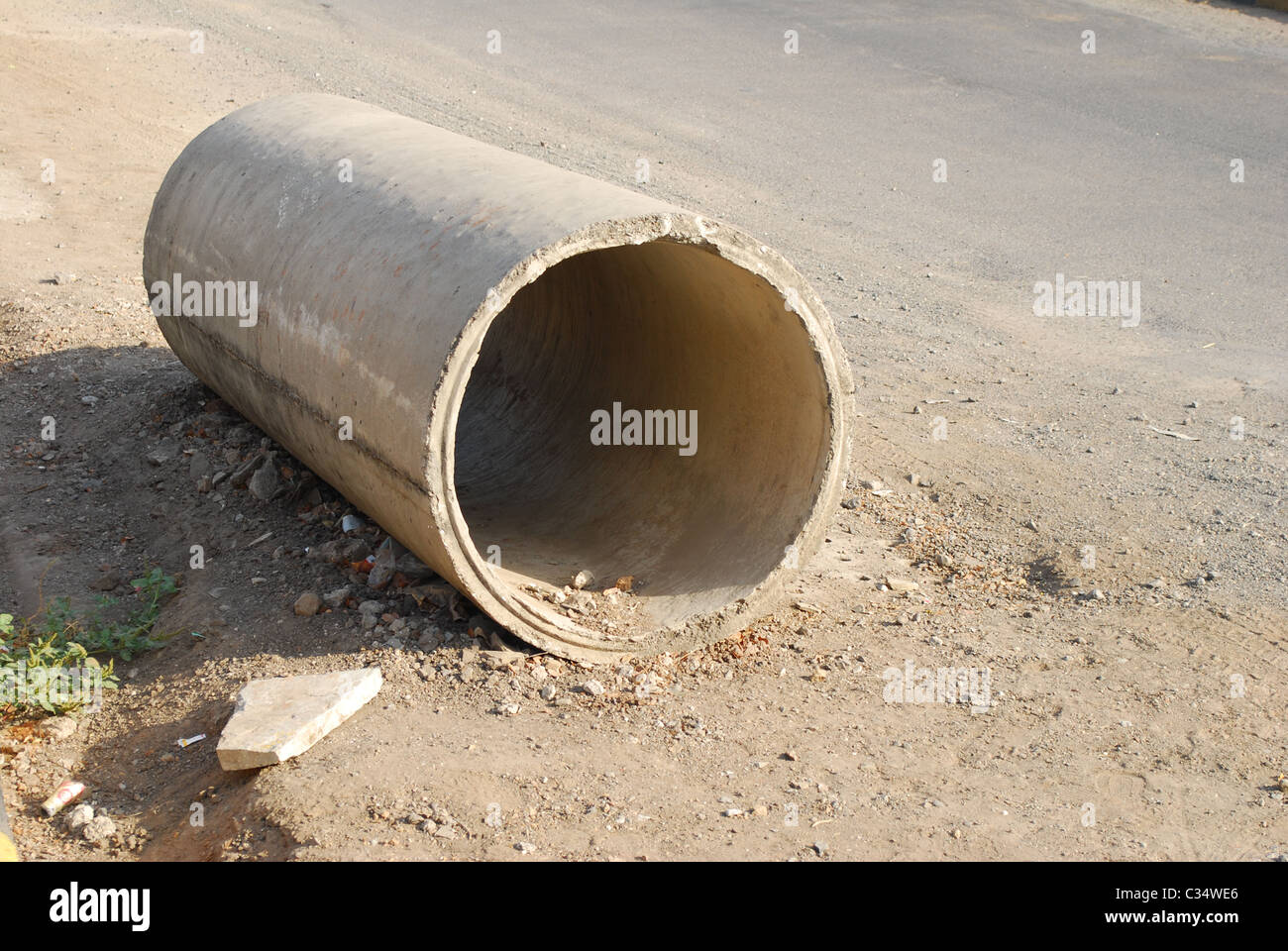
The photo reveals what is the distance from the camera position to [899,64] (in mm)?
13414

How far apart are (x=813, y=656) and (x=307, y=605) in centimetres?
206

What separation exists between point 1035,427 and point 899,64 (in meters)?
7.82

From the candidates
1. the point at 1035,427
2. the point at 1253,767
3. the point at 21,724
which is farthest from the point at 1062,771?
the point at 21,724

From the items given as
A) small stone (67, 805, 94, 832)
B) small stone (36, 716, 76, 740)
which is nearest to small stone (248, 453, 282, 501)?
small stone (36, 716, 76, 740)

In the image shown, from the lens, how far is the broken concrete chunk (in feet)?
13.3

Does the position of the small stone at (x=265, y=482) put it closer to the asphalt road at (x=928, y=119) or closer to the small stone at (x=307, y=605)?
the small stone at (x=307, y=605)

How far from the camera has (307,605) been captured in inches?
196

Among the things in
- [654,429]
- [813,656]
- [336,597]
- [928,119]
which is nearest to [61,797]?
[336,597]

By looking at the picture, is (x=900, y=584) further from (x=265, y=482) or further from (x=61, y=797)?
(x=61, y=797)

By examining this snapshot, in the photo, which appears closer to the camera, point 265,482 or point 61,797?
point 61,797

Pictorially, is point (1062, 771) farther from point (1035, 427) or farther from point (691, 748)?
point (1035, 427)

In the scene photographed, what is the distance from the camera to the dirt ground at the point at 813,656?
3.95m

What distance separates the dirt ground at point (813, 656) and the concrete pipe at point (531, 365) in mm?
405

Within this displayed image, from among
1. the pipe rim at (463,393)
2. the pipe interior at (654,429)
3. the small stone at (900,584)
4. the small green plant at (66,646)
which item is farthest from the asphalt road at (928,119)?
the small green plant at (66,646)
